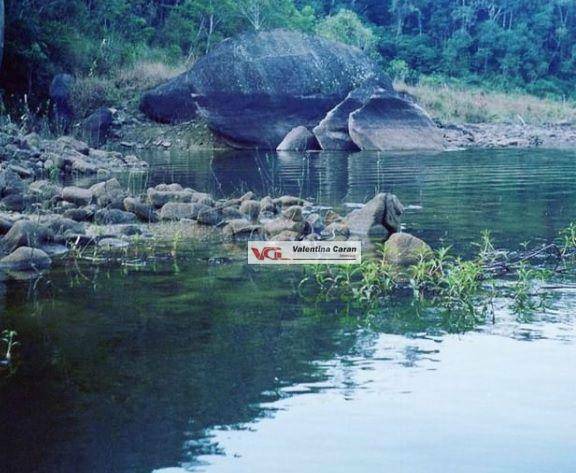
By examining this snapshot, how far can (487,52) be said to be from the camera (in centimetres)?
5700

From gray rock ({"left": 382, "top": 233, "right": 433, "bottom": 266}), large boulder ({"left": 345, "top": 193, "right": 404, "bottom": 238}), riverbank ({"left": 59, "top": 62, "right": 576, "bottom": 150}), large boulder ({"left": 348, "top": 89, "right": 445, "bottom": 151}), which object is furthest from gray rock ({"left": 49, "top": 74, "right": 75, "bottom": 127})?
gray rock ({"left": 382, "top": 233, "right": 433, "bottom": 266})

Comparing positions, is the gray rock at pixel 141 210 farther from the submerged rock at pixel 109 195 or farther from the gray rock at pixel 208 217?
the gray rock at pixel 208 217

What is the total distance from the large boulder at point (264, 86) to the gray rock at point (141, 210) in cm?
1583

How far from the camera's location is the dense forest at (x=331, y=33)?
25.9 meters

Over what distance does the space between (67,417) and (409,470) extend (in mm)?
1480

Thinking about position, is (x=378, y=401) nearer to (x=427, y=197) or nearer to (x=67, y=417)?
(x=67, y=417)

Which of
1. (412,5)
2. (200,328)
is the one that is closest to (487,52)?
(412,5)

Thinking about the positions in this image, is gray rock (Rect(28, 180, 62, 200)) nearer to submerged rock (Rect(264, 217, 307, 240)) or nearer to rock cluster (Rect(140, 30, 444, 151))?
submerged rock (Rect(264, 217, 307, 240))

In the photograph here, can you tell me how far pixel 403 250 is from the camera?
24.2 feet

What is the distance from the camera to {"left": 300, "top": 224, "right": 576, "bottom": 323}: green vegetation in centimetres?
612

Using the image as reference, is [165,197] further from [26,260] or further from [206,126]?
[206,126]

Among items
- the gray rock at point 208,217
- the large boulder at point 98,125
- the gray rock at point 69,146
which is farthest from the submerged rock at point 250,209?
the large boulder at point 98,125

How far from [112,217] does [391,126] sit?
17337 millimetres
